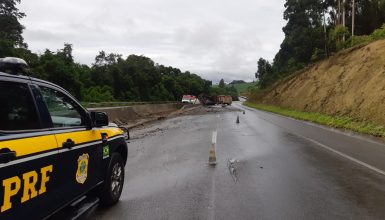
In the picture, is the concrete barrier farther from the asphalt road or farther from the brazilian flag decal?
the brazilian flag decal

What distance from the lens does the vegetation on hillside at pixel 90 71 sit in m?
50.1

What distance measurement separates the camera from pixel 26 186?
4195mm

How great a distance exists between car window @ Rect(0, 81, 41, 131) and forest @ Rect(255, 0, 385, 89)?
40442 millimetres

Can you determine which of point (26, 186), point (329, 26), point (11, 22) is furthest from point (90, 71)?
point (26, 186)

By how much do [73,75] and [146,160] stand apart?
45281 mm

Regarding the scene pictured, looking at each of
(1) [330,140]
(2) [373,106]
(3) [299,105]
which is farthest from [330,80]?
(1) [330,140]

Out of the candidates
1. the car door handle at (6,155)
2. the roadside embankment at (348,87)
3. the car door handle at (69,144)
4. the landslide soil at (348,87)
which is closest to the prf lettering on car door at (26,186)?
the car door handle at (6,155)

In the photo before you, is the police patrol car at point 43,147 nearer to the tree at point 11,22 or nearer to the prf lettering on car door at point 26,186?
the prf lettering on car door at point 26,186

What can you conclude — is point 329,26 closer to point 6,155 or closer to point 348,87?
point 348,87

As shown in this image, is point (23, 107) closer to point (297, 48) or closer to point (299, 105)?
point (299, 105)

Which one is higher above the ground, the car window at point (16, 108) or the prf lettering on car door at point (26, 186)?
the car window at point (16, 108)

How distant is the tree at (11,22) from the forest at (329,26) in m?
41.9

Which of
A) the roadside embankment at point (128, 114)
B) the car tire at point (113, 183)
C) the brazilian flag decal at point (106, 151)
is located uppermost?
the brazilian flag decal at point (106, 151)

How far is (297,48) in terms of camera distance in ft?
233
